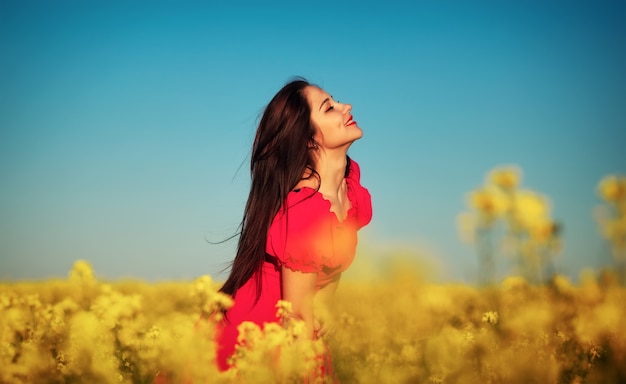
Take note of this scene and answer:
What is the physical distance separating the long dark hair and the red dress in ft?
0.20

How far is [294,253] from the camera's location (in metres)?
3.23

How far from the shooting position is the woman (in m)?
3.28

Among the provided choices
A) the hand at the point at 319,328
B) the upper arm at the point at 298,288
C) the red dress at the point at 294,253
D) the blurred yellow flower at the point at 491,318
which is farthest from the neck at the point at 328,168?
the blurred yellow flower at the point at 491,318

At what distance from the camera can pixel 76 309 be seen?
4.41 meters

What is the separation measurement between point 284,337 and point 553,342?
1.15 meters

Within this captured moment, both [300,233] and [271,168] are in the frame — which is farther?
[271,168]

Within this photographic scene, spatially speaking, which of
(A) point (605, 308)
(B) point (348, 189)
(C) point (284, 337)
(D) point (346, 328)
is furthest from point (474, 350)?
(B) point (348, 189)

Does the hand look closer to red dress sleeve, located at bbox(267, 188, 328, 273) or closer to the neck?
red dress sleeve, located at bbox(267, 188, 328, 273)

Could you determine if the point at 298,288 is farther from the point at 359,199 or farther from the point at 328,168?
the point at 359,199

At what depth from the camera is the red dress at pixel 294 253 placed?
3.25m

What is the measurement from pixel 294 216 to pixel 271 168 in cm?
35

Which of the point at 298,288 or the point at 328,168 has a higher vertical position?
the point at 328,168

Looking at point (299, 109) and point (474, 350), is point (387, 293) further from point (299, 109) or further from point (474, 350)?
point (299, 109)

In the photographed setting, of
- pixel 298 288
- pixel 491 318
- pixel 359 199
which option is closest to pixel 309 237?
pixel 298 288
